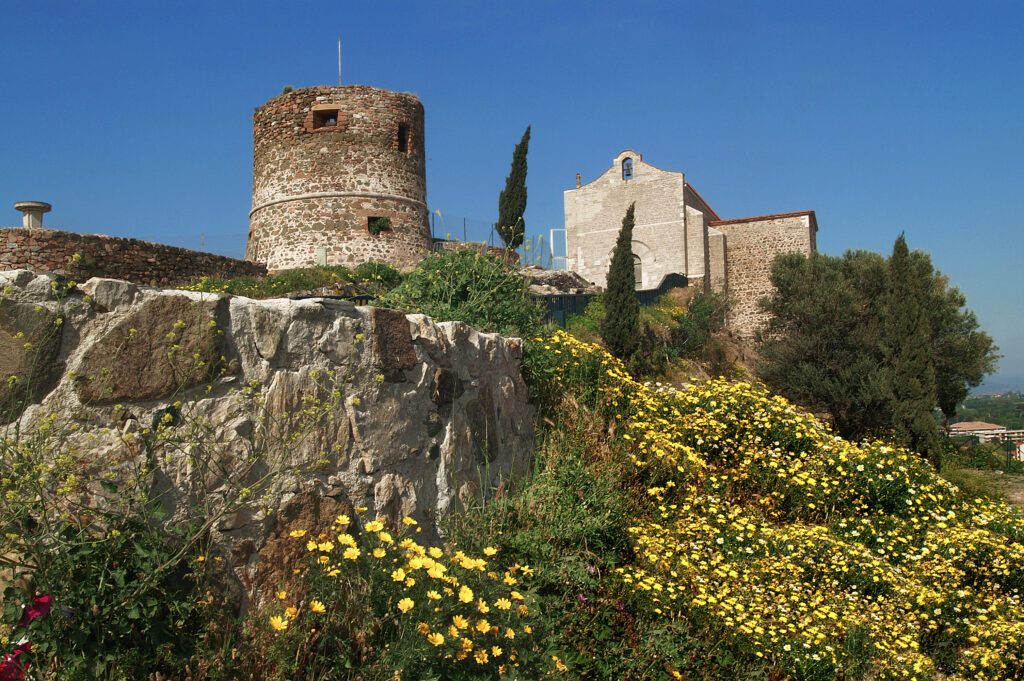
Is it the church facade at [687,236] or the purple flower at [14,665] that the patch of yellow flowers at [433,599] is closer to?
the purple flower at [14,665]

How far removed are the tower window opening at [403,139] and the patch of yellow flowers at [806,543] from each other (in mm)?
12610

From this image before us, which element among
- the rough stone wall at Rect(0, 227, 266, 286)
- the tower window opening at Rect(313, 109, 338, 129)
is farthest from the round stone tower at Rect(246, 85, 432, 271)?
the rough stone wall at Rect(0, 227, 266, 286)

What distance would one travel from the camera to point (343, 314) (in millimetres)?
4031

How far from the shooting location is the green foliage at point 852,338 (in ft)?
52.9

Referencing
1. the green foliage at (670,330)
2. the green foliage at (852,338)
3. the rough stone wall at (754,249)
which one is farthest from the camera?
the rough stone wall at (754,249)

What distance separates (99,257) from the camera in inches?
462

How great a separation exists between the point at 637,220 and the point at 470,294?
23065mm

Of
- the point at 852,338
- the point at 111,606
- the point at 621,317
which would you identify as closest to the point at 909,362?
the point at 852,338

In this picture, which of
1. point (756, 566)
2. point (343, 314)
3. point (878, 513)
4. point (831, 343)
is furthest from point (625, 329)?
point (343, 314)

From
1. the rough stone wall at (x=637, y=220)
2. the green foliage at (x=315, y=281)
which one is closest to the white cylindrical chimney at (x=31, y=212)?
the green foliage at (x=315, y=281)

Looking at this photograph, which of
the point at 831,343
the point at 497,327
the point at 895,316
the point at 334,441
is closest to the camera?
the point at 334,441

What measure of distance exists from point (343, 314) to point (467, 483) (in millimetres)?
1530

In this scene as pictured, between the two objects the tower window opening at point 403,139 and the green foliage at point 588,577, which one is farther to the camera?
the tower window opening at point 403,139

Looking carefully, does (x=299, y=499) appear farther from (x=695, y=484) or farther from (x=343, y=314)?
(x=695, y=484)
